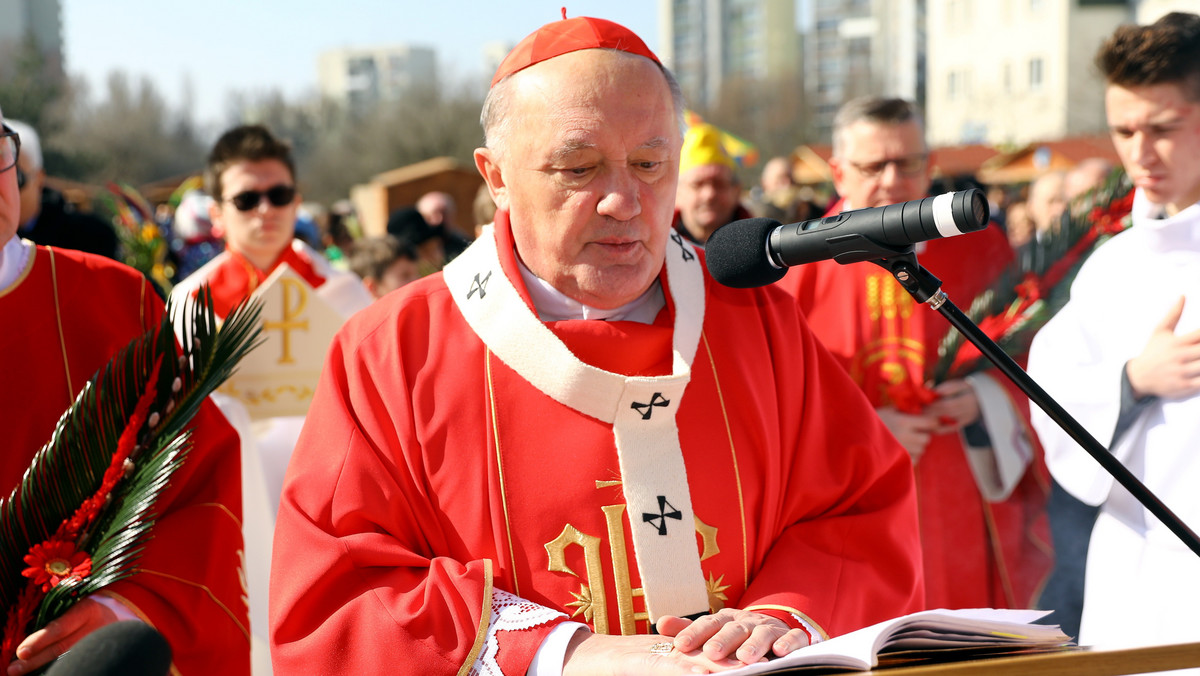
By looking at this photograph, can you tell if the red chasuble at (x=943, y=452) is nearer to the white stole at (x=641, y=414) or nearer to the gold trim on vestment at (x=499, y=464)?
the white stole at (x=641, y=414)

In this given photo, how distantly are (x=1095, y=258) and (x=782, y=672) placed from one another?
95.2 inches

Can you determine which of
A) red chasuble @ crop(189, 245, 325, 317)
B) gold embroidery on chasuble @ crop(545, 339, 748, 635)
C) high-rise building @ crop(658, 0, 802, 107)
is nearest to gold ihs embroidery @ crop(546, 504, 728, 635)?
gold embroidery on chasuble @ crop(545, 339, 748, 635)

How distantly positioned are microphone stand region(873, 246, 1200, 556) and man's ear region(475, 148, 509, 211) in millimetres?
1063

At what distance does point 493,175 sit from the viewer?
2613mm

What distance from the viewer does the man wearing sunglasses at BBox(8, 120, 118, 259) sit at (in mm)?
4992

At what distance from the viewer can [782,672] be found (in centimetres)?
170

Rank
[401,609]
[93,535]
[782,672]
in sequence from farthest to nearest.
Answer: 1. [93,535]
2. [401,609]
3. [782,672]

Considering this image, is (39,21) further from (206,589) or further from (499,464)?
(499,464)

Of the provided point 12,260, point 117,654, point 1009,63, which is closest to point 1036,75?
point 1009,63

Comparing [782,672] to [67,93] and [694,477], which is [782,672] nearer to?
[694,477]

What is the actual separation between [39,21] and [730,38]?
211ft

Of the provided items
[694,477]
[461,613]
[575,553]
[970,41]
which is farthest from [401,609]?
[970,41]

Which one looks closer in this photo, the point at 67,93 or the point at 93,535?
the point at 93,535

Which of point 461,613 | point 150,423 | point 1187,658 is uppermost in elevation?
point 150,423
